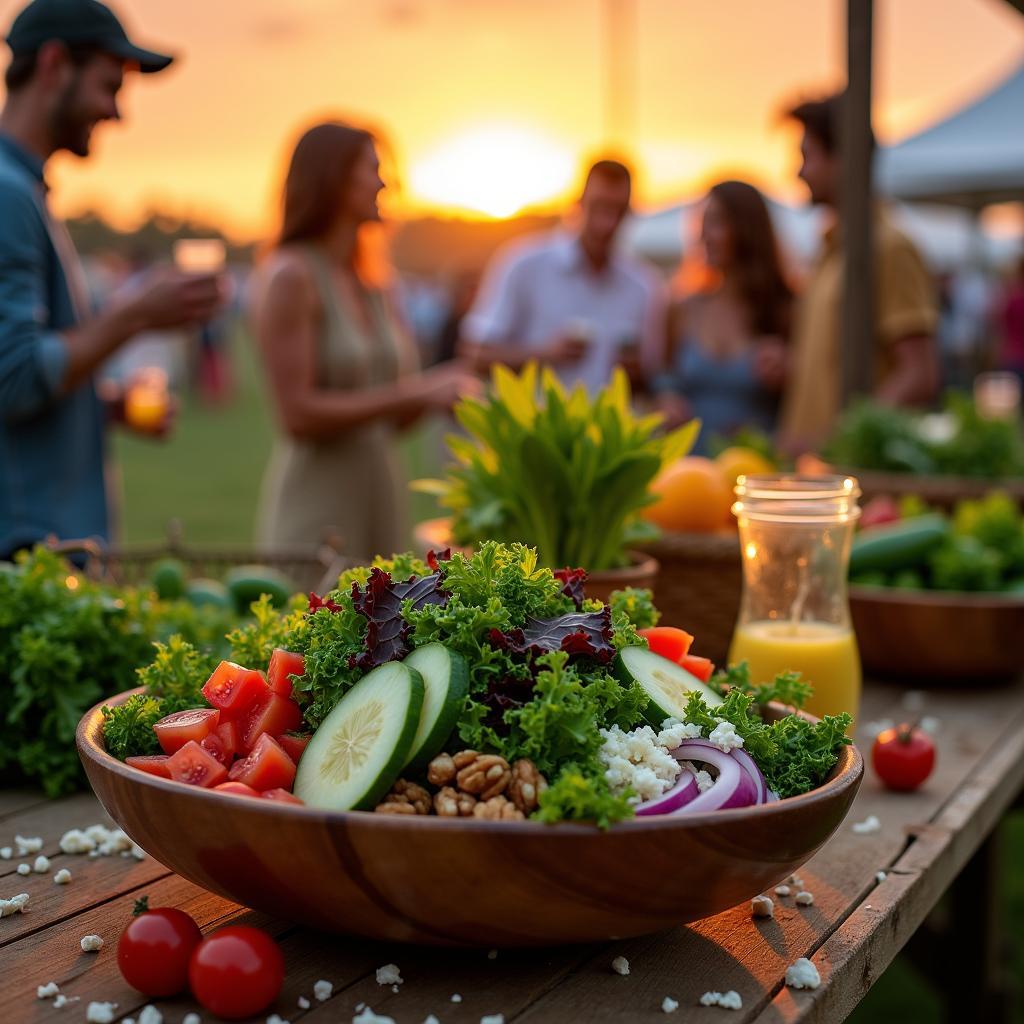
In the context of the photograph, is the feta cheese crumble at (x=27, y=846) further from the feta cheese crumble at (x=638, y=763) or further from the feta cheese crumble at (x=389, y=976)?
the feta cheese crumble at (x=638, y=763)

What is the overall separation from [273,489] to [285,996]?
319cm

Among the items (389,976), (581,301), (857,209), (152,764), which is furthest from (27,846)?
(581,301)

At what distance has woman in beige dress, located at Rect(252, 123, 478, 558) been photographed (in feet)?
13.2

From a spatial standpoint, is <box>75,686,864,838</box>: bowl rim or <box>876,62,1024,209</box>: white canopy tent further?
<box>876,62,1024,209</box>: white canopy tent

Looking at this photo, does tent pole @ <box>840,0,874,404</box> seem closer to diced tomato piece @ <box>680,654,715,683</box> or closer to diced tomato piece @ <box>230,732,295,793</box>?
diced tomato piece @ <box>680,654,715,683</box>

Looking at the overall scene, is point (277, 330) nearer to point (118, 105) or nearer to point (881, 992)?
point (118, 105)

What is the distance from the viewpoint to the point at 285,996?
130 centimetres

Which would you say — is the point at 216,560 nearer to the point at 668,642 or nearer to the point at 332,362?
the point at 332,362

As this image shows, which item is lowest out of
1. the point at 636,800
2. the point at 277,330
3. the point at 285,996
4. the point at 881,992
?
the point at 881,992

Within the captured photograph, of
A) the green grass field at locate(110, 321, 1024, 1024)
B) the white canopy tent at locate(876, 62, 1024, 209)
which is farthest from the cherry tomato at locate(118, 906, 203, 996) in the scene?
the white canopy tent at locate(876, 62, 1024, 209)

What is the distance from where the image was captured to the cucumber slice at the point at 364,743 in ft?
4.12

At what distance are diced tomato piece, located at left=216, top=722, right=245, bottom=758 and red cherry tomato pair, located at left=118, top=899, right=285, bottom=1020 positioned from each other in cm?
17

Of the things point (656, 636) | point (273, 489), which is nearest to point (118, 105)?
point (273, 489)

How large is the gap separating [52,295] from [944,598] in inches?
82.7
